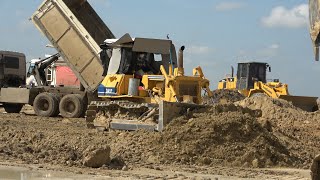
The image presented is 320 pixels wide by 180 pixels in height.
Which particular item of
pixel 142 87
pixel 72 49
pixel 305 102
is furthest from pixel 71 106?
pixel 305 102

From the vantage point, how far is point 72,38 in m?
19.8

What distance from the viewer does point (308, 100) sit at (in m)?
25.6

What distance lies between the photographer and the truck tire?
68.6ft

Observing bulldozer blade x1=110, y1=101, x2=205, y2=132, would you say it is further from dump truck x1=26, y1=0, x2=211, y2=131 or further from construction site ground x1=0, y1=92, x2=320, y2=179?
construction site ground x1=0, y1=92, x2=320, y2=179

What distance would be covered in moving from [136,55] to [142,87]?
4.19 feet

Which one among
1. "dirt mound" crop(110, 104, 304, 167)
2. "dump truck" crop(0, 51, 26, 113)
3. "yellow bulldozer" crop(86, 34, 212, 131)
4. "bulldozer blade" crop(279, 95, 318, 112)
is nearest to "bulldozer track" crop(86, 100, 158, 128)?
"yellow bulldozer" crop(86, 34, 212, 131)

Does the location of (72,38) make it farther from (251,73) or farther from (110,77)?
(251,73)

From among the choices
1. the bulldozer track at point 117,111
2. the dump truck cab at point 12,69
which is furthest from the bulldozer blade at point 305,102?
the bulldozer track at point 117,111

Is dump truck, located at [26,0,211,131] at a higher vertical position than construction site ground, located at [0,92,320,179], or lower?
higher

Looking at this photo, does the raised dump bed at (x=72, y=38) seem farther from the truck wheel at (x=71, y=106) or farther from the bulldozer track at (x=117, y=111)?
the bulldozer track at (x=117, y=111)

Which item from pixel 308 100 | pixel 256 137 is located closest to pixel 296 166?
pixel 256 137

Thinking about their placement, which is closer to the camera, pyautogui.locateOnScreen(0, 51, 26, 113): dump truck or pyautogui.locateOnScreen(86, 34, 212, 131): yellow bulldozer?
pyautogui.locateOnScreen(86, 34, 212, 131): yellow bulldozer

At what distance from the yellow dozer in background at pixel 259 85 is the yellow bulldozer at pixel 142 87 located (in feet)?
35.1

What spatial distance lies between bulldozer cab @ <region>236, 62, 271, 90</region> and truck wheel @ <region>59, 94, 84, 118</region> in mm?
9687
